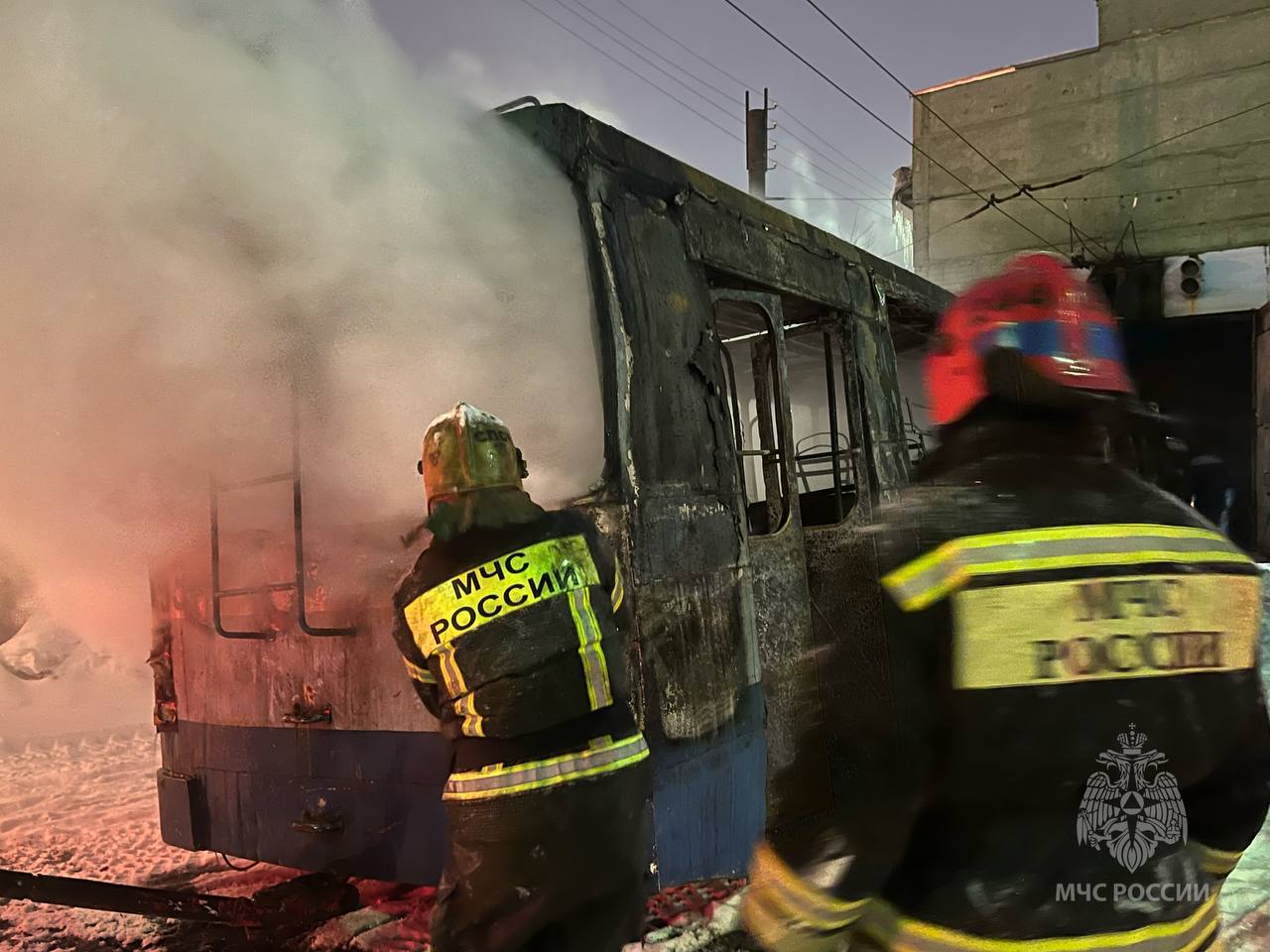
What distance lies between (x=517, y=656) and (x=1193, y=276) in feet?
52.8

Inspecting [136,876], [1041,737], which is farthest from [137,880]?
[1041,737]

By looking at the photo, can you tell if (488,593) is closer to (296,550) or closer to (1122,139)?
(296,550)

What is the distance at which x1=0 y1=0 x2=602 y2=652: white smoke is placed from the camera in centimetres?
305

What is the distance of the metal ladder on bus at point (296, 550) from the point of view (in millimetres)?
3561

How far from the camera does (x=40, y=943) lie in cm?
382

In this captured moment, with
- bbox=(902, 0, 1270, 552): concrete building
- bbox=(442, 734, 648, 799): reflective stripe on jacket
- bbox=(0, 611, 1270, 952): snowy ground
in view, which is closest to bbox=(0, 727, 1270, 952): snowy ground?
bbox=(0, 611, 1270, 952): snowy ground

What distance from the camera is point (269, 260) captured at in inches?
134

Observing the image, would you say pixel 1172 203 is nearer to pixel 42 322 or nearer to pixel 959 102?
pixel 959 102

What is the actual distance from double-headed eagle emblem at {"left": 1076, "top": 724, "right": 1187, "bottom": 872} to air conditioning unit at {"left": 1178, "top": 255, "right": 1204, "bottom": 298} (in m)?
16.4

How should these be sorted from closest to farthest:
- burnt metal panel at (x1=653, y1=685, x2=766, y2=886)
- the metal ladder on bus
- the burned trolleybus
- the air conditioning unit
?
burnt metal panel at (x1=653, y1=685, x2=766, y2=886)
the burned trolleybus
the metal ladder on bus
the air conditioning unit

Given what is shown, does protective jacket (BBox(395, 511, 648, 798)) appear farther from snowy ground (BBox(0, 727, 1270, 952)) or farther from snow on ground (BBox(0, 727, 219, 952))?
snow on ground (BBox(0, 727, 219, 952))

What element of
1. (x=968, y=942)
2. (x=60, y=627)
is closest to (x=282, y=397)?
(x=968, y=942)

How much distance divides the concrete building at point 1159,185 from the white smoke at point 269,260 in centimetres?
1368

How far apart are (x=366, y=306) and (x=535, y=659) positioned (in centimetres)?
159
